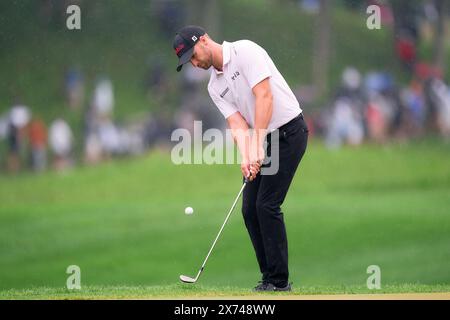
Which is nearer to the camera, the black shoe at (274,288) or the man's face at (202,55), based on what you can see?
the man's face at (202,55)

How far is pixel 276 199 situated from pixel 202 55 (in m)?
1.33

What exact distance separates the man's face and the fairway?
19.4 feet

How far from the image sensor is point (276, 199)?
370 inches

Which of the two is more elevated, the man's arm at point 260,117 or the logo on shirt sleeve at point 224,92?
the logo on shirt sleeve at point 224,92

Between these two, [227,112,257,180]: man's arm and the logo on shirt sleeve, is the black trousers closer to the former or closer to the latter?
[227,112,257,180]: man's arm

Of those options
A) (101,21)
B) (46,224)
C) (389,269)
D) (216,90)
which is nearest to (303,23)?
(101,21)

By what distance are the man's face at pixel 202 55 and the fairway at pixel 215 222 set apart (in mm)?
5921

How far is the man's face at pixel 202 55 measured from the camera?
9406 mm

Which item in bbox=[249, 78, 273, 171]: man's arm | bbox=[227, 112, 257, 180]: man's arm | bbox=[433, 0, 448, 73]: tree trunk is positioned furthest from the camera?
bbox=[433, 0, 448, 73]: tree trunk

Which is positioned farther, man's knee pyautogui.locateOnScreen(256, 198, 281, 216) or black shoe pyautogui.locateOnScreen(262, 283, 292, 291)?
black shoe pyautogui.locateOnScreen(262, 283, 292, 291)

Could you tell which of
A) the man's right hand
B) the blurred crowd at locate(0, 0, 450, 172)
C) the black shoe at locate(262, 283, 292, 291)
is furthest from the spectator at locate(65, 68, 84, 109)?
the man's right hand

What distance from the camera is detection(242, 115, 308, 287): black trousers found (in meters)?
9.38

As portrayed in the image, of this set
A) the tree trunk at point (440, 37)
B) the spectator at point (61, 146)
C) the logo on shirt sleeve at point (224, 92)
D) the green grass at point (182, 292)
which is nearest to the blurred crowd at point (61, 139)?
the spectator at point (61, 146)

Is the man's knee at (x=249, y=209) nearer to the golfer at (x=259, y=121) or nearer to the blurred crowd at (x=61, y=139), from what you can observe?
the golfer at (x=259, y=121)
